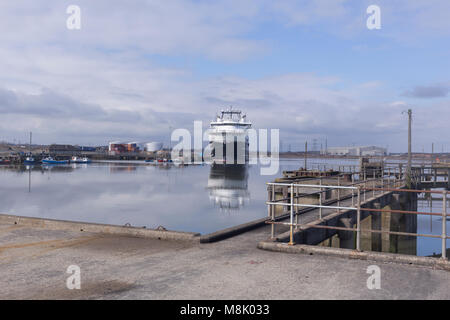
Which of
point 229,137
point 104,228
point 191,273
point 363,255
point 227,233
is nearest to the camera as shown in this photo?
point 191,273

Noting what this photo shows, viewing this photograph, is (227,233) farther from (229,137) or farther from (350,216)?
(229,137)

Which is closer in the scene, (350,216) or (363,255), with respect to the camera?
(363,255)

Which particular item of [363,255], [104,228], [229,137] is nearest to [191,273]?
[363,255]

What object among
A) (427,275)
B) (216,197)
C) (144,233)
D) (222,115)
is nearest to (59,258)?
(144,233)

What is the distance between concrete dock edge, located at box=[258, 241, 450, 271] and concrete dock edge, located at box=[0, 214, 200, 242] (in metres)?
1.83

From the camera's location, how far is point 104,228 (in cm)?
928

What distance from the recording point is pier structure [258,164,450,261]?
24.9 ft

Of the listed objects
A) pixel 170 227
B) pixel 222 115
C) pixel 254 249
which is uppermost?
pixel 222 115

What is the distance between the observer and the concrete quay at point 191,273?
15.8 ft

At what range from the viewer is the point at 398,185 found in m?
25.7

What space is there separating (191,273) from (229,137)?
277 feet

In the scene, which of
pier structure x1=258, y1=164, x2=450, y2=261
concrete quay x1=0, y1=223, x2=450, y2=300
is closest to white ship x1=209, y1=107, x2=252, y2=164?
pier structure x1=258, y1=164, x2=450, y2=261
